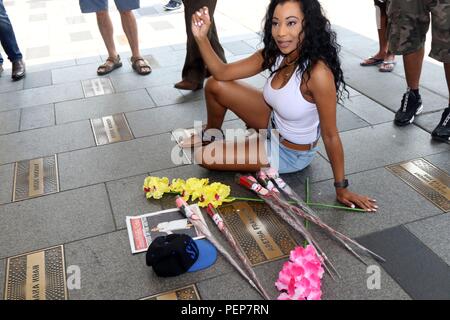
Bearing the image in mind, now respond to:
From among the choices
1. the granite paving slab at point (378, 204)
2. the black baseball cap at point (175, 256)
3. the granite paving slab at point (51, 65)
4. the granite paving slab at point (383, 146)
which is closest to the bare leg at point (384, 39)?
the granite paving slab at point (383, 146)

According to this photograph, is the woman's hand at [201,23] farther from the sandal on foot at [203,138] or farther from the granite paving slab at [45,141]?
the granite paving slab at [45,141]

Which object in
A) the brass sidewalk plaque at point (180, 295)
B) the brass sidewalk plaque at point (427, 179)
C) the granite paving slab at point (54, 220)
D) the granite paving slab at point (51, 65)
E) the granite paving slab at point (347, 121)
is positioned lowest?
the granite paving slab at point (51, 65)

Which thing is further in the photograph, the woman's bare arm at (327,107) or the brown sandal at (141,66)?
the brown sandal at (141,66)

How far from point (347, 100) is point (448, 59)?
0.89 metres

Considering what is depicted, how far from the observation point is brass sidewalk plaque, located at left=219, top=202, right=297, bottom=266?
192 centimetres

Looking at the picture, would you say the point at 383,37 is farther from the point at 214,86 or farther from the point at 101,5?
the point at 101,5

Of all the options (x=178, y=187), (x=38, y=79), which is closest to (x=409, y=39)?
(x=178, y=187)

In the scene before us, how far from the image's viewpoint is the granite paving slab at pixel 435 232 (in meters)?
1.89

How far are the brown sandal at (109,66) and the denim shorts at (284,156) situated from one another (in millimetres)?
2367

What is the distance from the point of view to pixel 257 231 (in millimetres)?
2055

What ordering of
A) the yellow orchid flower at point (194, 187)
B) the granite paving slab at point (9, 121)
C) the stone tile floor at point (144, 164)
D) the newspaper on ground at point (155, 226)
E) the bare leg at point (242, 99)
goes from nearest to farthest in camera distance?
the stone tile floor at point (144, 164) < the newspaper on ground at point (155, 226) < the yellow orchid flower at point (194, 187) < the bare leg at point (242, 99) < the granite paving slab at point (9, 121)

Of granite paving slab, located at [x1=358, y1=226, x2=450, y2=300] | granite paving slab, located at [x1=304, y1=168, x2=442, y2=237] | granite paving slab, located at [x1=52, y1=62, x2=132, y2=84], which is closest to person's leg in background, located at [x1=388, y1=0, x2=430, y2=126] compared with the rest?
granite paving slab, located at [x1=304, y1=168, x2=442, y2=237]

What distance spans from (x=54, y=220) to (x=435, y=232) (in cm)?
192
